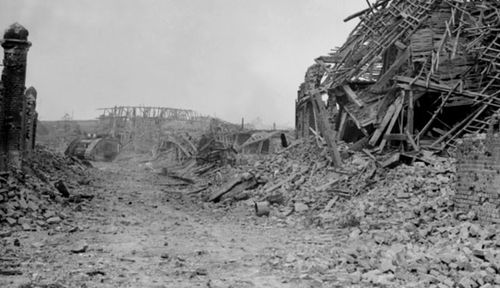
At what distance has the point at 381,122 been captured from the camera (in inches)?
528

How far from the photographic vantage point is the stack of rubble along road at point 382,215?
5.83 m

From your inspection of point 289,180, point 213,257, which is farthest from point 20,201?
point 289,180

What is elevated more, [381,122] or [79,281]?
[381,122]

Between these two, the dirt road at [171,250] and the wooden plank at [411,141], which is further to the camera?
the wooden plank at [411,141]

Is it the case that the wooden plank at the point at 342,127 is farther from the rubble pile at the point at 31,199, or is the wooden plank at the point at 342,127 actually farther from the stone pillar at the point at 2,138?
the stone pillar at the point at 2,138

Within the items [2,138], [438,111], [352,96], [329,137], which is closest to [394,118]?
[438,111]

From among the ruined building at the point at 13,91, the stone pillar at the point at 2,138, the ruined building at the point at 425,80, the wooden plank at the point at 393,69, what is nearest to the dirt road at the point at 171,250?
the stone pillar at the point at 2,138

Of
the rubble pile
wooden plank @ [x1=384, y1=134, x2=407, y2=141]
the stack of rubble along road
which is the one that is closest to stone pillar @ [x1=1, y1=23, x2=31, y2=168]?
the rubble pile

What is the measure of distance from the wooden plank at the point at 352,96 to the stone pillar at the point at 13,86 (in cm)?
1008

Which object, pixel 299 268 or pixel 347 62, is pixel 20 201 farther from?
pixel 347 62

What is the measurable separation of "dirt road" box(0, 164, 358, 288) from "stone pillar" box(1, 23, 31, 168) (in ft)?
7.94

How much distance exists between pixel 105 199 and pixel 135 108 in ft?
106

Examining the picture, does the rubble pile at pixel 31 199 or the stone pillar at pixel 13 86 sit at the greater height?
the stone pillar at pixel 13 86

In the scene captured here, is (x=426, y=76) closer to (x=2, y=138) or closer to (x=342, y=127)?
(x=342, y=127)
